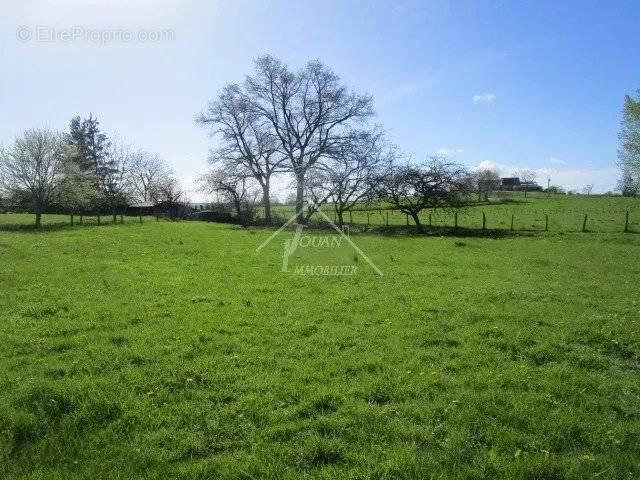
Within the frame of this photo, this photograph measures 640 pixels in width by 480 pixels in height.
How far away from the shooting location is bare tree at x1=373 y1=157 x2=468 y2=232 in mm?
37438

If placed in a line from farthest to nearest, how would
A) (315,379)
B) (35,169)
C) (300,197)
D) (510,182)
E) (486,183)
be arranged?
1. (510,182)
2. (486,183)
3. (300,197)
4. (35,169)
5. (315,379)

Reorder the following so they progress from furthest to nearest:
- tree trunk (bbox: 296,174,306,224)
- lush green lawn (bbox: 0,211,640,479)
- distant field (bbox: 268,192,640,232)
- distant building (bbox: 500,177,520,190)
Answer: distant building (bbox: 500,177,520,190) → tree trunk (bbox: 296,174,306,224) → distant field (bbox: 268,192,640,232) → lush green lawn (bbox: 0,211,640,479)

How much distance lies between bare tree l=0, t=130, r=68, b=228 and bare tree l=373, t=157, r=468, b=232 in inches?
1192

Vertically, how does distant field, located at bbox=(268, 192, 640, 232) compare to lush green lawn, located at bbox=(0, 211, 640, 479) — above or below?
above

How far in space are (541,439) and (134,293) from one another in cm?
1005

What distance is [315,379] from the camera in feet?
20.3

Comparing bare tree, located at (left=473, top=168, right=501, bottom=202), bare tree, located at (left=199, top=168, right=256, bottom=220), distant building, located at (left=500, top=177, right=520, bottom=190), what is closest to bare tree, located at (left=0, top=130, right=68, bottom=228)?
bare tree, located at (left=199, top=168, right=256, bottom=220)

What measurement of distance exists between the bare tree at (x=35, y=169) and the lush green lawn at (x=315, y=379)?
2780cm

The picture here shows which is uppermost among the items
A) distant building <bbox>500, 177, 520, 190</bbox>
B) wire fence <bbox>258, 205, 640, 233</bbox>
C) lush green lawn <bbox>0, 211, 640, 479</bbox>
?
distant building <bbox>500, 177, 520, 190</bbox>

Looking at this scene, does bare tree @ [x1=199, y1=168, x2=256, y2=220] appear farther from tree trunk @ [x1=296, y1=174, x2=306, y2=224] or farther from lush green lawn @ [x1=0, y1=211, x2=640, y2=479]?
lush green lawn @ [x1=0, y1=211, x2=640, y2=479]

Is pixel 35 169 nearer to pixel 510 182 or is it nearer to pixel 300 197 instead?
pixel 300 197

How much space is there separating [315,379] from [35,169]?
39.2 m

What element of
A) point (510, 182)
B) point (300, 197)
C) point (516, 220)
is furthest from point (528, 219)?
point (510, 182)

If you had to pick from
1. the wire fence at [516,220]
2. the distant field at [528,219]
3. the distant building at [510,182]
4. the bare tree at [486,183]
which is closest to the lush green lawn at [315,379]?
the wire fence at [516,220]
